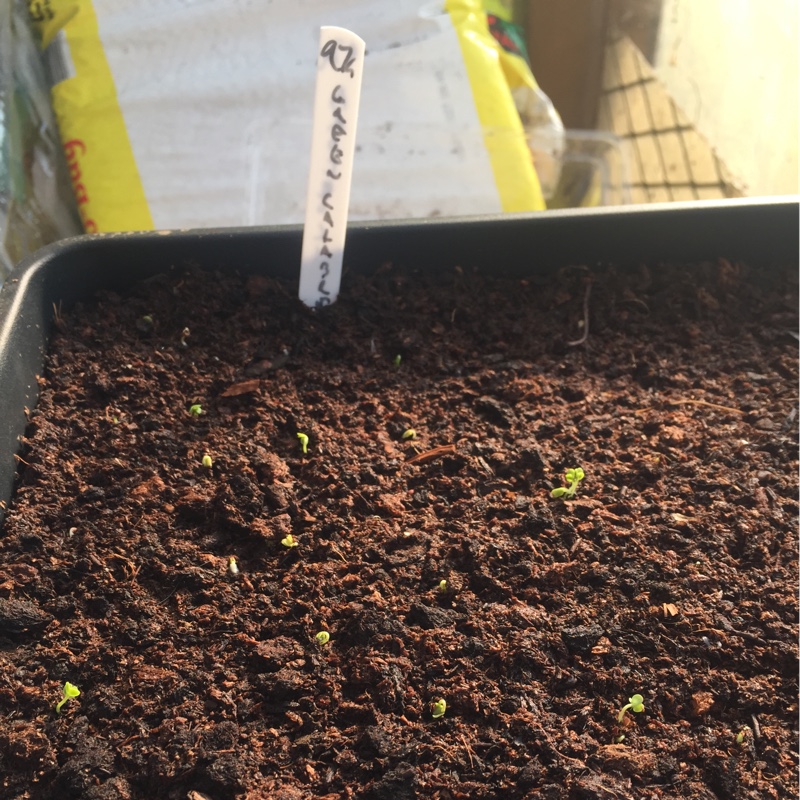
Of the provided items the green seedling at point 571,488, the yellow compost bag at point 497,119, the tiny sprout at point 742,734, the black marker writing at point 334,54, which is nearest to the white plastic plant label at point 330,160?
the black marker writing at point 334,54

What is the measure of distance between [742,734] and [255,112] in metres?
1.27

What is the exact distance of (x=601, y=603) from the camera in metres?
0.75

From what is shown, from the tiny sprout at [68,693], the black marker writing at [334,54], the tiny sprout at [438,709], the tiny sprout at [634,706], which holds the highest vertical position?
the black marker writing at [334,54]

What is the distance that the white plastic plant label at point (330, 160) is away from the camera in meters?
0.81

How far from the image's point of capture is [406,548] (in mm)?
787

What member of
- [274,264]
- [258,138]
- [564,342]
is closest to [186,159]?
[258,138]

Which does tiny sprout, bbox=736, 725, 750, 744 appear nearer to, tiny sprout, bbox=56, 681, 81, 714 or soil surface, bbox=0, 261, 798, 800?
soil surface, bbox=0, 261, 798, 800

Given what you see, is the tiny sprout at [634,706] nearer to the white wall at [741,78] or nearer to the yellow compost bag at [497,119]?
the yellow compost bag at [497,119]

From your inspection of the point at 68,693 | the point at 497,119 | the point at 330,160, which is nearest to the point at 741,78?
the point at 497,119

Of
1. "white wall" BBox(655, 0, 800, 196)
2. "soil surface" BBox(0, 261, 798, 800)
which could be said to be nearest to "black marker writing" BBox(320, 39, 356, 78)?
"soil surface" BBox(0, 261, 798, 800)

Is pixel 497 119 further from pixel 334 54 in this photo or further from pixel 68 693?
pixel 68 693

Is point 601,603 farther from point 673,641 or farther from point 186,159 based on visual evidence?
point 186,159

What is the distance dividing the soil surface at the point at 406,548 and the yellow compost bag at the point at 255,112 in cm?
40

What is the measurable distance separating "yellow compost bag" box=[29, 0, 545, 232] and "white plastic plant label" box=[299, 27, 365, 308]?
43cm
